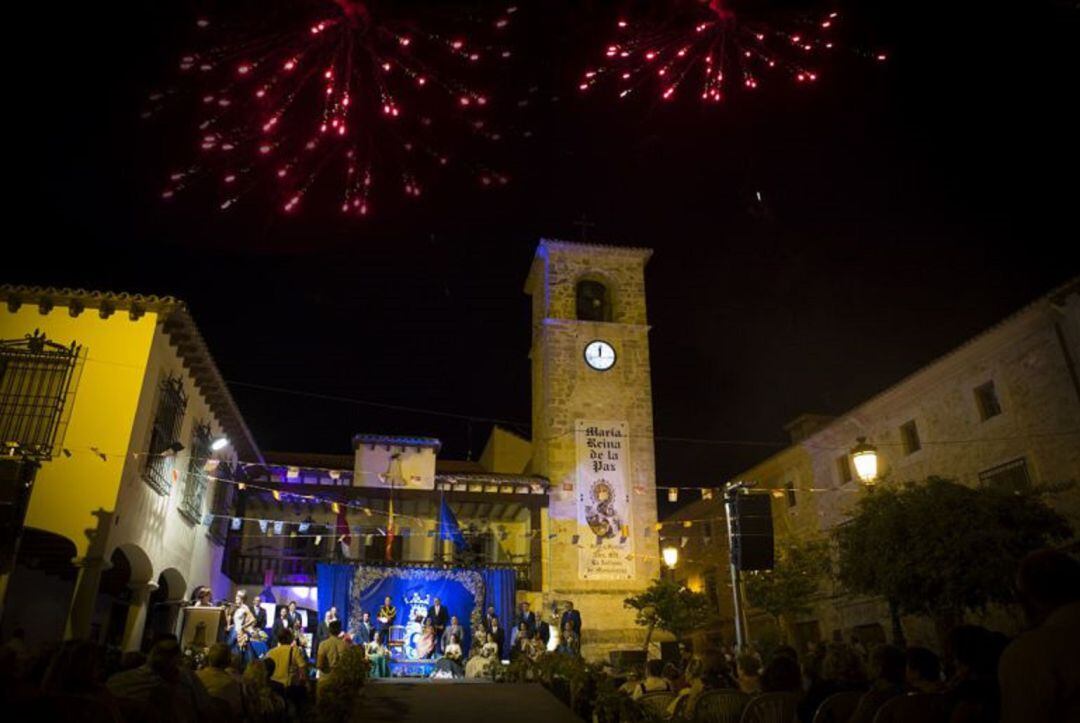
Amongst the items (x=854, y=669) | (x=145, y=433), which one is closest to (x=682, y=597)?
(x=145, y=433)

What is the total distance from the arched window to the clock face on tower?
1.34 m

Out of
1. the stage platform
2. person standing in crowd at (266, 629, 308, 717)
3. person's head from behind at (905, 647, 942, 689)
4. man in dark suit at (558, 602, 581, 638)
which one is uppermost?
man in dark suit at (558, 602, 581, 638)

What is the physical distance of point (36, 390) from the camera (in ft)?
35.9

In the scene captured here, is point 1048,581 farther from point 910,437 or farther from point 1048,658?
point 910,437

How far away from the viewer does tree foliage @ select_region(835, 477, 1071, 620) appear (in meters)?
12.5

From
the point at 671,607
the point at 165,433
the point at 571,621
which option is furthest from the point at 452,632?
the point at 165,433

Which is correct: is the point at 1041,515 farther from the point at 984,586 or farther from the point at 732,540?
the point at 732,540

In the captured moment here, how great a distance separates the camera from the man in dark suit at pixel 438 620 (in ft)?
57.4

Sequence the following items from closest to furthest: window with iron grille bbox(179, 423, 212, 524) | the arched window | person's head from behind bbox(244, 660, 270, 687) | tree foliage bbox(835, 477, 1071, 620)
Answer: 1. person's head from behind bbox(244, 660, 270, 687)
2. tree foliage bbox(835, 477, 1071, 620)
3. window with iron grille bbox(179, 423, 212, 524)
4. the arched window

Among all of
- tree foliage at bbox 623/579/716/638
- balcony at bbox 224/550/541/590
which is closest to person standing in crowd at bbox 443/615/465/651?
balcony at bbox 224/550/541/590

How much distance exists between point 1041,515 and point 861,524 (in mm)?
3043

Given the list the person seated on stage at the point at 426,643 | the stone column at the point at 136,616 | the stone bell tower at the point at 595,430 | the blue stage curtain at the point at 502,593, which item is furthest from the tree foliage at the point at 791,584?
the stone column at the point at 136,616

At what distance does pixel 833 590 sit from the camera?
71.7 feet

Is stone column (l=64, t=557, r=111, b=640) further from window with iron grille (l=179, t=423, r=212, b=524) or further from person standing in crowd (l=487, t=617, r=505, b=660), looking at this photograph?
person standing in crowd (l=487, t=617, r=505, b=660)
